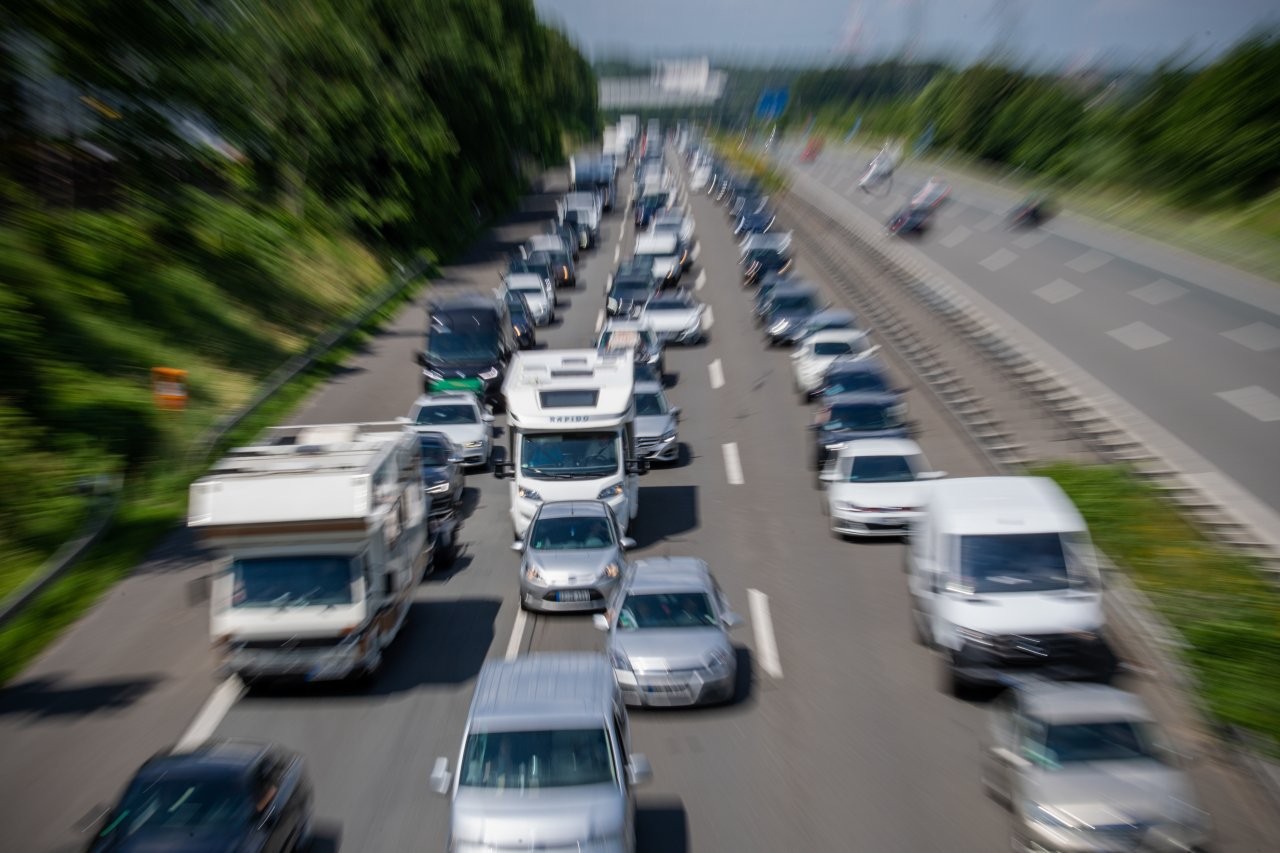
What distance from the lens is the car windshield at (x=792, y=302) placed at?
3840 centimetres

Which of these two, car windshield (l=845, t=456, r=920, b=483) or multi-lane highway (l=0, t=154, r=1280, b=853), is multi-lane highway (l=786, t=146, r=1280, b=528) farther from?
multi-lane highway (l=0, t=154, r=1280, b=853)

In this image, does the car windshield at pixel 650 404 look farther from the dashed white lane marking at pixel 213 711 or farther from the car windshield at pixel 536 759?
the car windshield at pixel 536 759

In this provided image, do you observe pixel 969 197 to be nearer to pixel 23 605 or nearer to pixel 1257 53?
pixel 1257 53

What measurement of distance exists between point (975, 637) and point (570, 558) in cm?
614

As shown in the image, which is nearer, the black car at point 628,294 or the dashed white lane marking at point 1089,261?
the black car at point 628,294

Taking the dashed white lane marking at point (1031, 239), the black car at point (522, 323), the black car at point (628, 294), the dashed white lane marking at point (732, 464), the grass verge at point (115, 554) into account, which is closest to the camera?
the grass verge at point (115, 554)

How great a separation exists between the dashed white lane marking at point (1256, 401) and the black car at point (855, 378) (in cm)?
759

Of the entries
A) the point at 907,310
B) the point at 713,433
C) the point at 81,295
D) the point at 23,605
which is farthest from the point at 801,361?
the point at 23,605

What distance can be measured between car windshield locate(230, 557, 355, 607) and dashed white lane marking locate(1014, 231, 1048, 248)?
41791 mm

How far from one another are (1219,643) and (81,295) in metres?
23.8

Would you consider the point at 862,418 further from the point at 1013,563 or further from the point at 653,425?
the point at 1013,563

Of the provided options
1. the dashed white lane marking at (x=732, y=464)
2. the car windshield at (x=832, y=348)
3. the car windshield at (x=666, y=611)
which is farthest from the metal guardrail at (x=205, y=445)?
the car windshield at (x=832, y=348)

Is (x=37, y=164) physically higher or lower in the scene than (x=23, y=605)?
higher

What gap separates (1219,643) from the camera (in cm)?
1355
